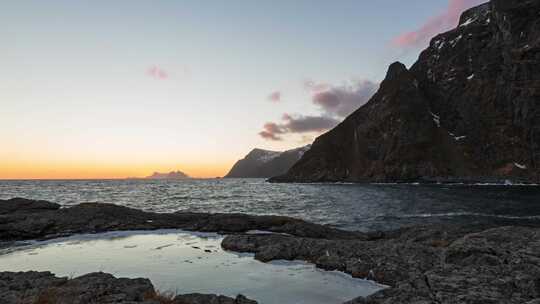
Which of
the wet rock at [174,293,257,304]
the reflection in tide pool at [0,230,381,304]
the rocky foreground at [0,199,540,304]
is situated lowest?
the reflection in tide pool at [0,230,381,304]

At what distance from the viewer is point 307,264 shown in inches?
738

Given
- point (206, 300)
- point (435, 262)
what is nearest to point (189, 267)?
point (206, 300)

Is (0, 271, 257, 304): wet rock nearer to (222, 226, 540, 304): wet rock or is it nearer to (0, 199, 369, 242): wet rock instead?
(222, 226, 540, 304): wet rock

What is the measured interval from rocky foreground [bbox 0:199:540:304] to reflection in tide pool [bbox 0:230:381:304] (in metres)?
1.62

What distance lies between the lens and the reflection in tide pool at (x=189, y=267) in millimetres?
14172

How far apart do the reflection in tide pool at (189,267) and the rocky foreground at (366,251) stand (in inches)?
63.8

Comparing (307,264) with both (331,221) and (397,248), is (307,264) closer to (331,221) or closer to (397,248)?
(397,248)

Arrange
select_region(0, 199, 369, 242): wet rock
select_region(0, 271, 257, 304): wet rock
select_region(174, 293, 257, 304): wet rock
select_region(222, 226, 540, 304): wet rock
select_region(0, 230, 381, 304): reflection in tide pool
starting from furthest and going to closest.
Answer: select_region(0, 199, 369, 242): wet rock, select_region(0, 230, 381, 304): reflection in tide pool, select_region(174, 293, 257, 304): wet rock, select_region(0, 271, 257, 304): wet rock, select_region(222, 226, 540, 304): wet rock

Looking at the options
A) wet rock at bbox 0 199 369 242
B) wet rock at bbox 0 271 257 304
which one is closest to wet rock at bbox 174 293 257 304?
wet rock at bbox 0 271 257 304

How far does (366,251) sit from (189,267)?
9217 millimetres

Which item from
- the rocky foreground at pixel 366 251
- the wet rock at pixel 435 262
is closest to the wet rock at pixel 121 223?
the rocky foreground at pixel 366 251

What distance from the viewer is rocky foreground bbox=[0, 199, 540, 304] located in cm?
805

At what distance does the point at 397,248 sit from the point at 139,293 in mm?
13401

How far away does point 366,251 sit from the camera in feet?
62.4
